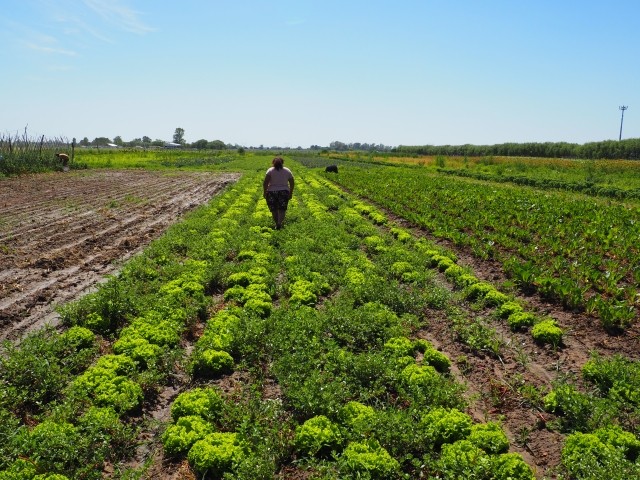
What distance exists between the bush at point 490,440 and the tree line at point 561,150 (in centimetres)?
6800

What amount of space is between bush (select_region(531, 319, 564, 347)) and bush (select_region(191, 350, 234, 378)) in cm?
476

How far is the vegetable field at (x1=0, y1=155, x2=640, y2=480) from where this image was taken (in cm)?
463

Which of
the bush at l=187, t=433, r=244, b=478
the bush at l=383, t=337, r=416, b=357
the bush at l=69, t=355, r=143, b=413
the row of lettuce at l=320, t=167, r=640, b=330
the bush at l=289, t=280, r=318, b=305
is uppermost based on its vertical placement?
the row of lettuce at l=320, t=167, r=640, b=330

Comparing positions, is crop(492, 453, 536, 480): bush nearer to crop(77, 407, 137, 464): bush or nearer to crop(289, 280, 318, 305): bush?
crop(77, 407, 137, 464): bush

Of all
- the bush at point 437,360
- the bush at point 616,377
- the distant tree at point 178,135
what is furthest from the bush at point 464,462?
the distant tree at point 178,135

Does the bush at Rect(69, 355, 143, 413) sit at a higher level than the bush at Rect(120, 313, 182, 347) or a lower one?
lower

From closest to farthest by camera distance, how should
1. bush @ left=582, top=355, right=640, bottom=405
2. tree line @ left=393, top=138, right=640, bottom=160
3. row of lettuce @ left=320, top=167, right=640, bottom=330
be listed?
bush @ left=582, top=355, right=640, bottom=405, row of lettuce @ left=320, top=167, right=640, bottom=330, tree line @ left=393, top=138, right=640, bottom=160

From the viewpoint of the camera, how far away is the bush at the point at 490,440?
4754mm

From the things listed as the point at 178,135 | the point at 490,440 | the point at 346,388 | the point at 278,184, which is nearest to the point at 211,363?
the point at 346,388

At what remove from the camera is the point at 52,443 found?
14.6ft

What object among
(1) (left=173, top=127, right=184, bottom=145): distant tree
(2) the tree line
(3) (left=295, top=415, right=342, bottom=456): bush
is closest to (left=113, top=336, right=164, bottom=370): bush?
(3) (left=295, top=415, right=342, bottom=456): bush

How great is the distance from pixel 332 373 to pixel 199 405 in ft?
5.63

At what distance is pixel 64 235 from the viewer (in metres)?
14.1

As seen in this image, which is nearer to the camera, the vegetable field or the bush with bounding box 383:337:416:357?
the vegetable field
